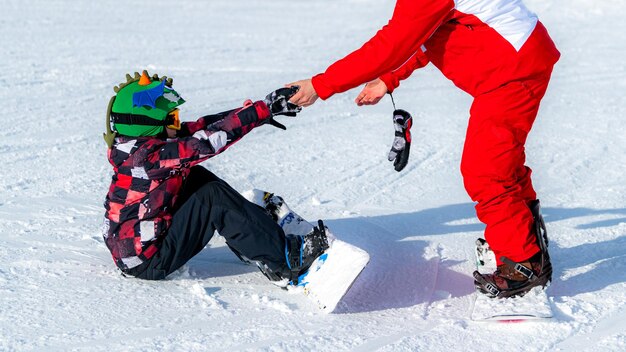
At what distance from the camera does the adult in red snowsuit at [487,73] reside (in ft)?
10.7

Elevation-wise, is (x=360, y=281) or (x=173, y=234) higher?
(x=173, y=234)

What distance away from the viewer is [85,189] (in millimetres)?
Answer: 4848

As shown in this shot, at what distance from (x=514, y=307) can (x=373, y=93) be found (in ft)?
3.85

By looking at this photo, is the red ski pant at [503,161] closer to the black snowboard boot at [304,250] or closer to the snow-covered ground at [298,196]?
the snow-covered ground at [298,196]

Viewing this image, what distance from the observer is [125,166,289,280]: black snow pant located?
353 cm

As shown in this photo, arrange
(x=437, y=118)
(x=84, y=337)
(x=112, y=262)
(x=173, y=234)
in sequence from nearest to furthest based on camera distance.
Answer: (x=84, y=337) < (x=173, y=234) < (x=112, y=262) < (x=437, y=118)

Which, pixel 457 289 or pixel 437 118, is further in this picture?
pixel 437 118

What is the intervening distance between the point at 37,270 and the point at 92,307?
498 mm

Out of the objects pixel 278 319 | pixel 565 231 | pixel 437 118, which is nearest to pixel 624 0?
pixel 437 118

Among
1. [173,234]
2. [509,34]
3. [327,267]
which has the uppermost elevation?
[509,34]

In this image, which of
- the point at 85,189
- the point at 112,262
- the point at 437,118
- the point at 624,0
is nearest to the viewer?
the point at 112,262

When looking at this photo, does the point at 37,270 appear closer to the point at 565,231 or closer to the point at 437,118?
the point at 565,231

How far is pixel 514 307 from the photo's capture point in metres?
3.38

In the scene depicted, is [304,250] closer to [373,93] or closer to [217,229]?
[217,229]
